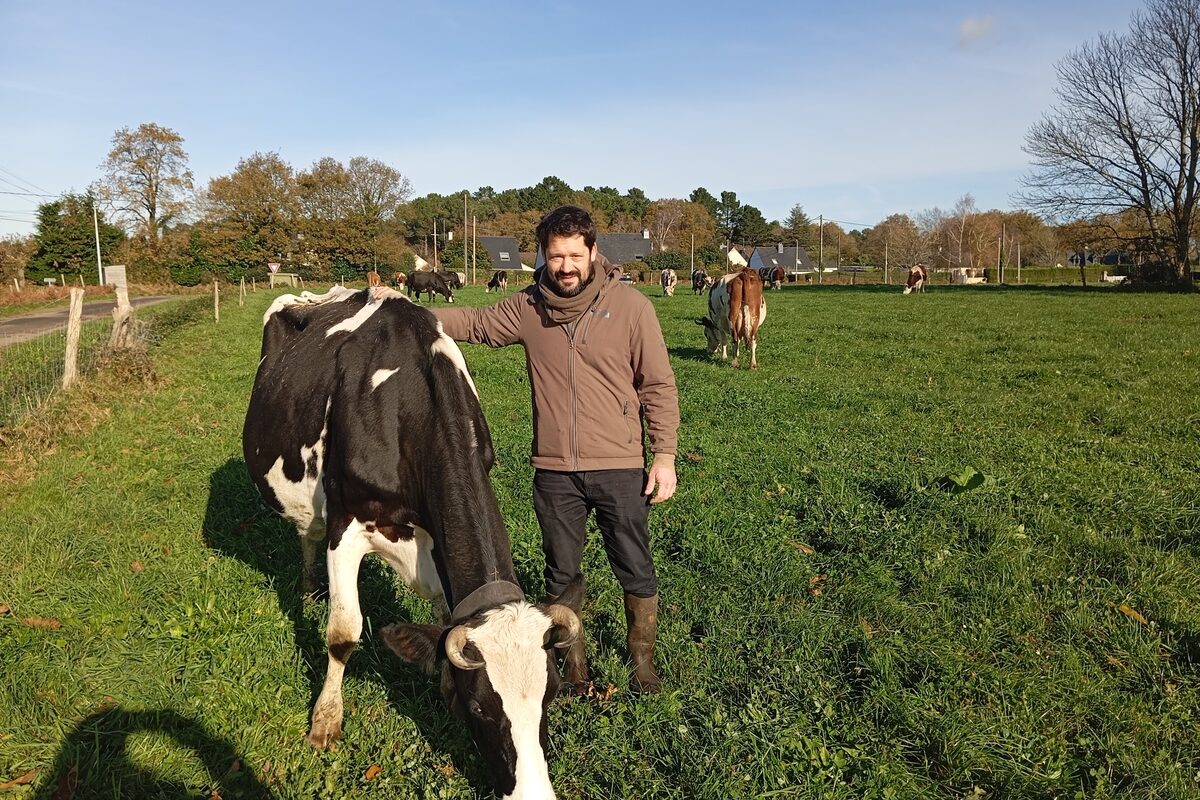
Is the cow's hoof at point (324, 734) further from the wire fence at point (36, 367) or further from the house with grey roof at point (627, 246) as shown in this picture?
the house with grey roof at point (627, 246)

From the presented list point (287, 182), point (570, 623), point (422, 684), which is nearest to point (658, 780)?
point (570, 623)

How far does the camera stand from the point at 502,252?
8475cm

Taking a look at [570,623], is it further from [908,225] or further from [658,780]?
[908,225]

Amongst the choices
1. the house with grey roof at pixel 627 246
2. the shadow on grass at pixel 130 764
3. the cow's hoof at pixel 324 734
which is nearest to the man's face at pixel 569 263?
the cow's hoof at pixel 324 734

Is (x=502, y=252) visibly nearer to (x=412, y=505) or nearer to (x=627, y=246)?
(x=627, y=246)

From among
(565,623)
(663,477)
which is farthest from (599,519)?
(565,623)

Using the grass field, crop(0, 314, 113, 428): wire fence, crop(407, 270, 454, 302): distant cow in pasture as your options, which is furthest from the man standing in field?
crop(407, 270, 454, 302): distant cow in pasture

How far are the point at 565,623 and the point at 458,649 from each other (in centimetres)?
39

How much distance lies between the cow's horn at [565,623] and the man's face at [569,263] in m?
1.57

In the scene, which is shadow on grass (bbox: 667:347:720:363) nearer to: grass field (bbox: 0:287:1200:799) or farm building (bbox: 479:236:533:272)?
grass field (bbox: 0:287:1200:799)

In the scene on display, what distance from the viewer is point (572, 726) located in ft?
11.8

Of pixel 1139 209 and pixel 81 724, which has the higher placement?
pixel 1139 209

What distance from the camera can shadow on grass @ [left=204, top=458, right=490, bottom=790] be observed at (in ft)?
12.0

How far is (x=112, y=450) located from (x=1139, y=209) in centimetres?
4612
